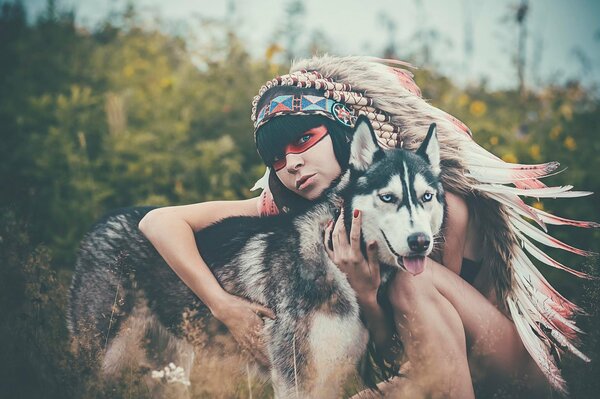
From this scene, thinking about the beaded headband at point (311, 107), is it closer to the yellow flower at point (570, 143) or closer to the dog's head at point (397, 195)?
the dog's head at point (397, 195)

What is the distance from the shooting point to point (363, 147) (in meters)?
2.36

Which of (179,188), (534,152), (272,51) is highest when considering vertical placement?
(272,51)

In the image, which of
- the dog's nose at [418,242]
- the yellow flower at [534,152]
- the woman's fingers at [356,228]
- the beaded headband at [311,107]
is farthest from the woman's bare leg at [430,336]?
the yellow flower at [534,152]

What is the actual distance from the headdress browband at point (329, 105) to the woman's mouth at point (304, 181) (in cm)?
29

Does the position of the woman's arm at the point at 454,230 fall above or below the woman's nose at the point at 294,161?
below

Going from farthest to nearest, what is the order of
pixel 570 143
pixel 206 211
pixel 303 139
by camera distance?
pixel 570 143, pixel 206 211, pixel 303 139

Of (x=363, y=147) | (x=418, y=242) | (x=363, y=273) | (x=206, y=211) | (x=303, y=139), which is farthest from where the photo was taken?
(x=206, y=211)

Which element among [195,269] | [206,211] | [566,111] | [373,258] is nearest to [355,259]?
[373,258]

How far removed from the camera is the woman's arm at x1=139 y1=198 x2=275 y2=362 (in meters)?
2.55

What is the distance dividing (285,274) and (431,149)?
871mm

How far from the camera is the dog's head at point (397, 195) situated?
213 cm

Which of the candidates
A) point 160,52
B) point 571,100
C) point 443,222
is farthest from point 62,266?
point 571,100

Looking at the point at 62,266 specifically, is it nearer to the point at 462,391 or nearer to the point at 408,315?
the point at 408,315

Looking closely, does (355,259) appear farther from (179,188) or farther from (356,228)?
(179,188)
